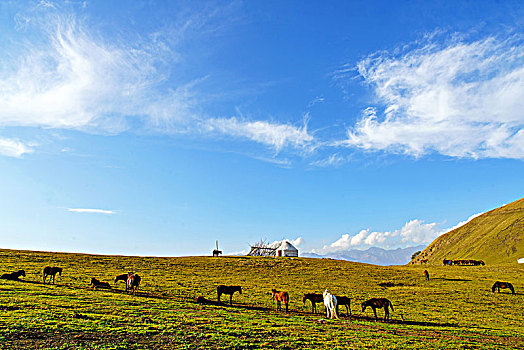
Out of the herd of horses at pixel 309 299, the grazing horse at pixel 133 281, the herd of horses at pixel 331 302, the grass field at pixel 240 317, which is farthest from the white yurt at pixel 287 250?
the grazing horse at pixel 133 281

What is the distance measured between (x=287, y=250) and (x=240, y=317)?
267 feet

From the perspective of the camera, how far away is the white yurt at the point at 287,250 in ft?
336

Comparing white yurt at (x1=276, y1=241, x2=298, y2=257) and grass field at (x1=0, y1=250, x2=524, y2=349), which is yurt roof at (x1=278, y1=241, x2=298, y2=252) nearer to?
white yurt at (x1=276, y1=241, x2=298, y2=257)

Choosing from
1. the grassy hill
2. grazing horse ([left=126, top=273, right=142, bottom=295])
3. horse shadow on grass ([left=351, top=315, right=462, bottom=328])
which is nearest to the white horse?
horse shadow on grass ([left=351, top=315, right=462, bottom=328])

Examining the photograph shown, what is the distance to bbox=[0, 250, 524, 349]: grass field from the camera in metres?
15.9

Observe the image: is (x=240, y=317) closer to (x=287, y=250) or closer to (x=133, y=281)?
(x=133, y=281)

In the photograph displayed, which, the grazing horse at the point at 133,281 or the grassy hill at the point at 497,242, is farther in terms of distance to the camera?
the grassy hill at the point at 497,242

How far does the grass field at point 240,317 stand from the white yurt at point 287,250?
50660 mm

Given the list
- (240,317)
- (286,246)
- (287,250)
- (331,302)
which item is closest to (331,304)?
(331,302)

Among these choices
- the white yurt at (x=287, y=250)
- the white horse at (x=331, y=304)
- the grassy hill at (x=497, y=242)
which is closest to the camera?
the white horse at (x=331, y=304)

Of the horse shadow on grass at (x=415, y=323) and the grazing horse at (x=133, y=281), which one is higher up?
the grazing horse at (x=133, y=281)

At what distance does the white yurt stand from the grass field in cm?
5066

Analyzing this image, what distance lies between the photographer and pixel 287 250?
103000 millimetres

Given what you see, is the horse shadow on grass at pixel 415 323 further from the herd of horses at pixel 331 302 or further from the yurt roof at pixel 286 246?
the yurt roof at pixel 286 246
